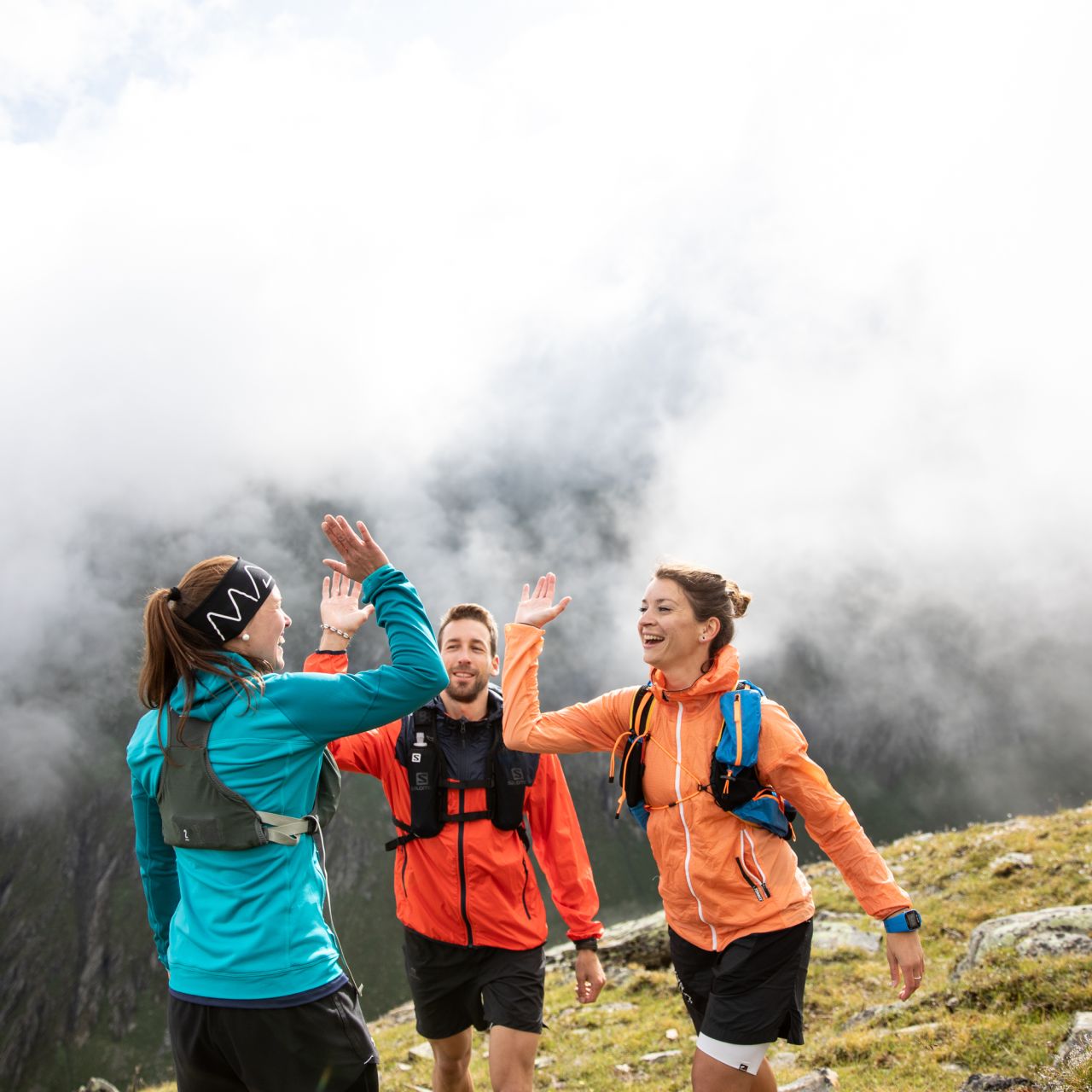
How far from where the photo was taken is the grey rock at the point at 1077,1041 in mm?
7094

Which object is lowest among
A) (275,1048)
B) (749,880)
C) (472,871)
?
(472,871)

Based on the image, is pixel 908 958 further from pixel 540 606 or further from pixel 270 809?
pixel 270 809

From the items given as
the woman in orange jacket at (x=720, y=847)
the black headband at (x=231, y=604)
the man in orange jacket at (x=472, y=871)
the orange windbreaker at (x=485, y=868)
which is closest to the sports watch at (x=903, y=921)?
the woman in orange jacket at (x=720, y=847)

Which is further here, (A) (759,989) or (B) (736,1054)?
(A) (759,989)

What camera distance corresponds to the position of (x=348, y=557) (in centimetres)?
493

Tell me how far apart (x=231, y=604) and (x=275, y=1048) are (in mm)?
2384

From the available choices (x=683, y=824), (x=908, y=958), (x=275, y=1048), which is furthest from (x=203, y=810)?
(x=908, y=958)

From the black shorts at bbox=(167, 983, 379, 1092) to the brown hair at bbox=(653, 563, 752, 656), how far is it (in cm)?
360

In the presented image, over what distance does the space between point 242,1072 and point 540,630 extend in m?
3.48

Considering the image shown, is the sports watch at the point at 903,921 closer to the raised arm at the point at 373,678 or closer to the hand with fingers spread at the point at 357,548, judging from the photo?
the raised arm at the point at 373,678

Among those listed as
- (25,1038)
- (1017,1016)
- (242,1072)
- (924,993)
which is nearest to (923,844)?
(924,993)

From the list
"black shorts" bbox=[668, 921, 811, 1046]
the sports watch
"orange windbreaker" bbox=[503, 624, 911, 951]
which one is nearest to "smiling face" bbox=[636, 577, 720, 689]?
"orange windbreaker" bbox=[503, 624, 911, 951]

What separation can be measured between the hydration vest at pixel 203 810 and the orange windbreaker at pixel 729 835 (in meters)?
2.64

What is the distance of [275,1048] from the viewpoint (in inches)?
167
